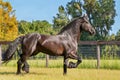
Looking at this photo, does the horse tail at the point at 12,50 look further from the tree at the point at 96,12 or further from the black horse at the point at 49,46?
the tree at the point at 96,12

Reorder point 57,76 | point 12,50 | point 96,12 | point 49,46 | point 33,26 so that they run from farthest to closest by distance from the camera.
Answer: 1. point 33,26
2. point 96,12
3. point 12,50
4. point 49,46
5. point 57,76

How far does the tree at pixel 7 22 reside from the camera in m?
41.7

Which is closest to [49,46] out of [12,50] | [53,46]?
[53,46]

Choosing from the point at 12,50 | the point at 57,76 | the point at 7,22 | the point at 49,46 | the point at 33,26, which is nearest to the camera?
the point at 57,76

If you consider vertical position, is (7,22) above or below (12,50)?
above

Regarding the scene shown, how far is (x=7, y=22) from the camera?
140 feet

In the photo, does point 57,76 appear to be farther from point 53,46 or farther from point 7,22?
point 7,22

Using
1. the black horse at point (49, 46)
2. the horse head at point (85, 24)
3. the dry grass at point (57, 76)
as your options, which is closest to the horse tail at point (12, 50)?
the black horse at point (49, 46)

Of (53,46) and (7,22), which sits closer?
(53,46)

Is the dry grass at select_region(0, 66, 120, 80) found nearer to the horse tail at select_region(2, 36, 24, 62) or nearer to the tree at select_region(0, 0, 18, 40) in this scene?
the horse tail at select_region(2, 36, 24, 62)

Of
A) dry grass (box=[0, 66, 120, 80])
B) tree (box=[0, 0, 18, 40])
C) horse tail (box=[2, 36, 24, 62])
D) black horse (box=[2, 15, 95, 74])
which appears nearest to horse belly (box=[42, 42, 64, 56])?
black horse (box=[2, 15, 95, 74])

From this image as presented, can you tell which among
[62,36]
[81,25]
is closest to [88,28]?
[81,25]

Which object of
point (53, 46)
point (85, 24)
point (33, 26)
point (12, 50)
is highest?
point (33, 26)

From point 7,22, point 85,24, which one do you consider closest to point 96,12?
point 7,22
